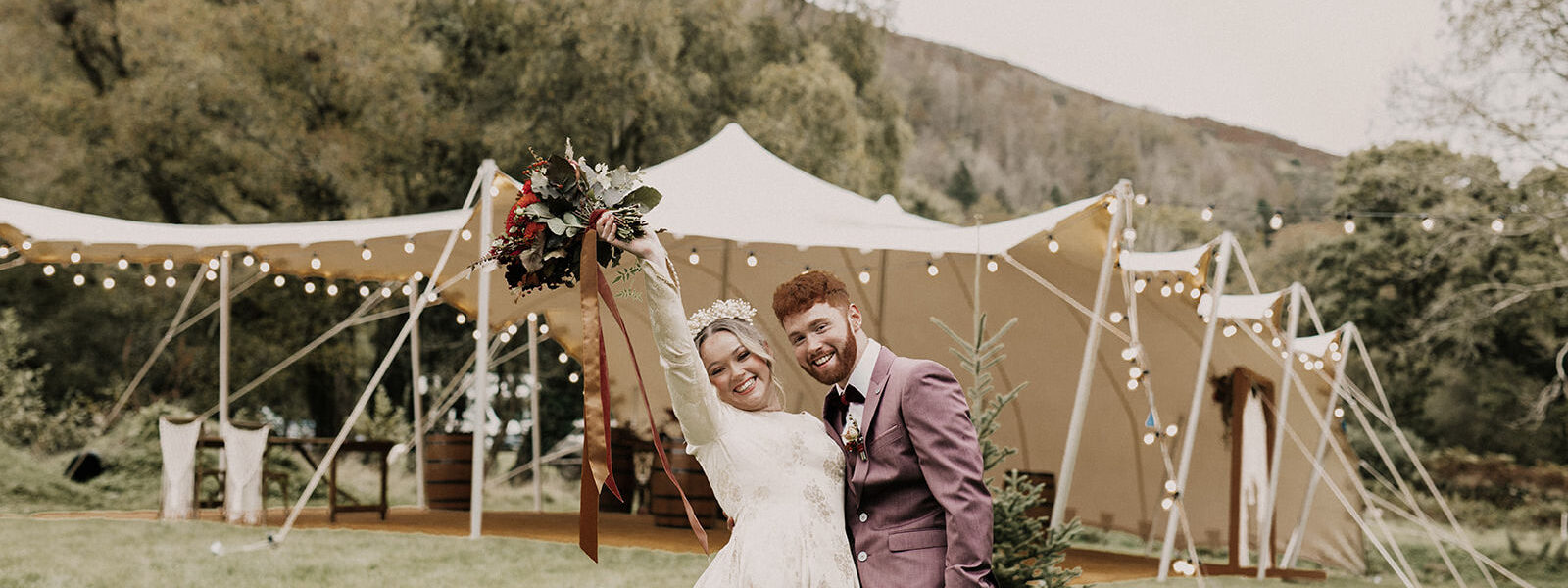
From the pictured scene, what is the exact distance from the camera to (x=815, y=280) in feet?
8.98

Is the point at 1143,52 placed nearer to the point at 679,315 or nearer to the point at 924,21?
the point at 924,21

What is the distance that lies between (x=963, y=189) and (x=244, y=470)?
4583 cm

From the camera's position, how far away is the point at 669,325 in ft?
8.61

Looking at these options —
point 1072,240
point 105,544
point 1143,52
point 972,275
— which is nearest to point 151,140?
point 105,544

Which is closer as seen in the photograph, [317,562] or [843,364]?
[843,364]

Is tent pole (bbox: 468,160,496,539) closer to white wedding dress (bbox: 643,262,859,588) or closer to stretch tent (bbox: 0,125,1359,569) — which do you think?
stretch tent (bbox: 0,125,1359,569)

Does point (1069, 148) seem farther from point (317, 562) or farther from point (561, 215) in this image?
point (561, 215)

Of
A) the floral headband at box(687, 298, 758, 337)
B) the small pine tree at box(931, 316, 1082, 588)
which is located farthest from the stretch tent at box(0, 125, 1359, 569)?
the floral headband at box(687, 298, 758, 337)

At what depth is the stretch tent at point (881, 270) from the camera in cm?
828

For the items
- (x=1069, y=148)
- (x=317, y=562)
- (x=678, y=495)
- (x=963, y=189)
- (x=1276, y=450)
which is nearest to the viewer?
(x=317, y=562)

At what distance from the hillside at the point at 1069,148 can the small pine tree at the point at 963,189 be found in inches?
46.8

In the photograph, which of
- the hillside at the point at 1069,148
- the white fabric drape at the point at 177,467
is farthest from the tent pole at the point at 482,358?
the hillside at the point at 1069,148

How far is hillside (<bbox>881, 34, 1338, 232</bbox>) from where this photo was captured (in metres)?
59.1

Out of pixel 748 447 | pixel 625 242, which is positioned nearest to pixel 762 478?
pixel 748 447
